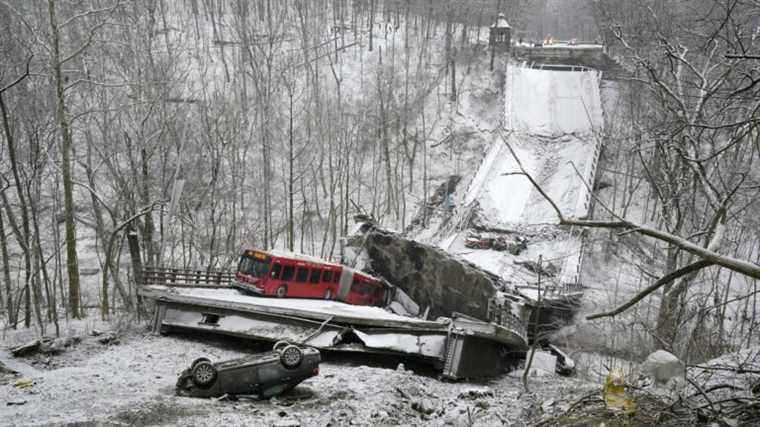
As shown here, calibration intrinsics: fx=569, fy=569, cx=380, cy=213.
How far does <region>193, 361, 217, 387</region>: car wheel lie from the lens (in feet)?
28.5

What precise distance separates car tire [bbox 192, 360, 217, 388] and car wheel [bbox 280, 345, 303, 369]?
1056 millimetres

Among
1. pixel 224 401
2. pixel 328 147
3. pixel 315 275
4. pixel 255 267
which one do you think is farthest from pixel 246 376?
pixel 328 147

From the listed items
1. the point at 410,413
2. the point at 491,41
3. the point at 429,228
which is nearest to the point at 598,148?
the point at 429,228

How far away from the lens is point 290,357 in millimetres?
8883

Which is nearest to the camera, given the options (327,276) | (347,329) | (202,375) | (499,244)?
(202,375)

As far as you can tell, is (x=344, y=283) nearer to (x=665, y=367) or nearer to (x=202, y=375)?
(x=202, y=375)

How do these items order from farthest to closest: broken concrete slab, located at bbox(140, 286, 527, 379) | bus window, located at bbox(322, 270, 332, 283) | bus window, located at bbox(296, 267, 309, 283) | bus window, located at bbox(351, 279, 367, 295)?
1. bus window, located at bbox(351, 279, 367, 295)
2. bus window, located at bbox(322, 270, 332, 283)
3. bus window, located at bbox(296, 267, 309, 283)
4. broken concrete slab, located at bbox(140, 286, 527, 379)

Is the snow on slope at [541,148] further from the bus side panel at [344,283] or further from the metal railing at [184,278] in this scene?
the metal railing at [184,278]

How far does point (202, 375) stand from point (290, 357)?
1.35m

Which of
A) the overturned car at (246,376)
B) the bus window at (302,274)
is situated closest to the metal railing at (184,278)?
the bus window at (302,274)

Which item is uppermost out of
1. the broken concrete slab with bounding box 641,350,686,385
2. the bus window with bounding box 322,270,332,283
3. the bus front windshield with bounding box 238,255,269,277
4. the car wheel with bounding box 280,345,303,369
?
the broken concrete slab with bounding box 641,350,686,385

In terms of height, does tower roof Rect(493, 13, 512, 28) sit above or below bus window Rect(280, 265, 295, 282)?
above

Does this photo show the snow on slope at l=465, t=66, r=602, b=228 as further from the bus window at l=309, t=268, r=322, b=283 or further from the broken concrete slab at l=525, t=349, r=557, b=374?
the bus window at l=309, t=268, r=322, b=283

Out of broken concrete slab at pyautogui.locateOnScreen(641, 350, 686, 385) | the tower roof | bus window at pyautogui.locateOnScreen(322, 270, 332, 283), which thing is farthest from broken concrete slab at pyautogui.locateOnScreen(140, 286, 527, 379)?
the tower roof
